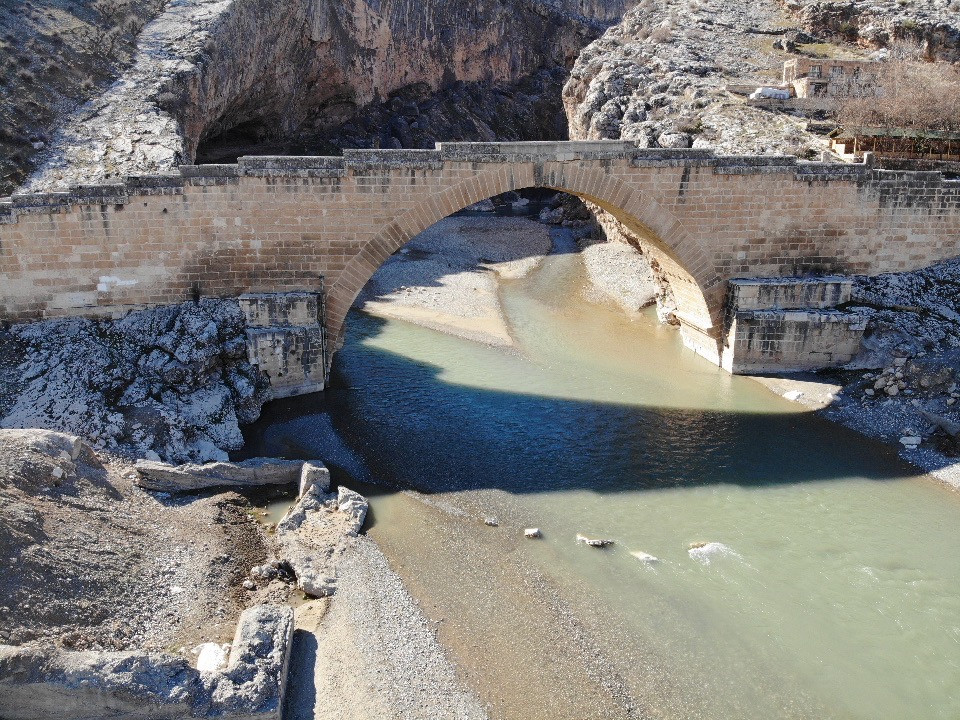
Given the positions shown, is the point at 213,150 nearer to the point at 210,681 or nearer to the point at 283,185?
the point at 283,185

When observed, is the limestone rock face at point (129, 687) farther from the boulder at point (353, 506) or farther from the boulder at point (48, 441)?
the boulder at point (48, 441)

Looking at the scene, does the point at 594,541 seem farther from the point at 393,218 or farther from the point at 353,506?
the point at 393,218

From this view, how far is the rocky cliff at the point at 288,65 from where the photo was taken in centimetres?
2238

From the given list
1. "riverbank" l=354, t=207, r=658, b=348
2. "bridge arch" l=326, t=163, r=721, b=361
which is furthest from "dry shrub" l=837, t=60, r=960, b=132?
"bridge arch" l=326, t=163, r=721, b=361

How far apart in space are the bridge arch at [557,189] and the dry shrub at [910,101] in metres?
10.9

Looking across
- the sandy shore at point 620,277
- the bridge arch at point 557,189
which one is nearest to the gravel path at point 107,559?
the bridge arch at point 557,189

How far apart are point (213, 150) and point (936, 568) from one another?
114 ft

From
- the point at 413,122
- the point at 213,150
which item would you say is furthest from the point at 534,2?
the point at 213,150

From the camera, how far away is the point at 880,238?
60.6 ft

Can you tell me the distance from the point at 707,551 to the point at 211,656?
762 centimetres

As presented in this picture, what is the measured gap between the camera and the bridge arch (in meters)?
16.2

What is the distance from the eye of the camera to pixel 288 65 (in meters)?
35.5

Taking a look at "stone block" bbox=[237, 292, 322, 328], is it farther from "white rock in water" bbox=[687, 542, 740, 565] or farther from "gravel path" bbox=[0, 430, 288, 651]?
"white rock in water" bbox=[687, 542, 740, 565]

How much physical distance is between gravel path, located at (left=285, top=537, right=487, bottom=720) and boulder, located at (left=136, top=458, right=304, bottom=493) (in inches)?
131
